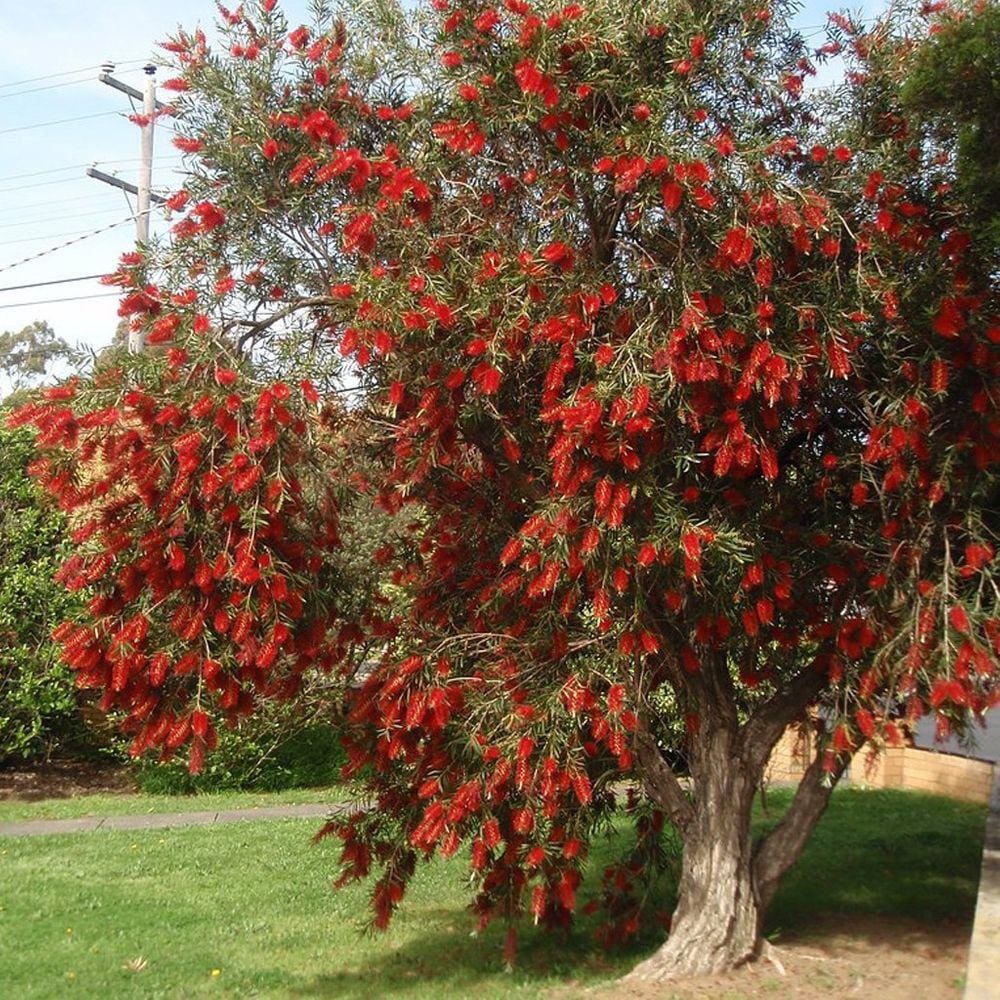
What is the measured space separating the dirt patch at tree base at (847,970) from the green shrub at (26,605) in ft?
28.1

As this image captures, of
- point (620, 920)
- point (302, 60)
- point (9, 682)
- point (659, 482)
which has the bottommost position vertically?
point (620, 920)

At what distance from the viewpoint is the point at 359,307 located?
18.1ft

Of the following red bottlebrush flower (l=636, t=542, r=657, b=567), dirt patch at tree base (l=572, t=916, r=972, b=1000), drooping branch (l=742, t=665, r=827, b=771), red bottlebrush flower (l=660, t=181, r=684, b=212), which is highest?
red bottlebrush flower (l=660, t=181, r=684, b=212)

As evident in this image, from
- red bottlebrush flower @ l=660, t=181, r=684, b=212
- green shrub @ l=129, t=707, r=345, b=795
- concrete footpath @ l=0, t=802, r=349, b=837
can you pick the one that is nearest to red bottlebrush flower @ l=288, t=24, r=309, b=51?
red bottlebrush flower @ l=660, t=181, r=684, b=212

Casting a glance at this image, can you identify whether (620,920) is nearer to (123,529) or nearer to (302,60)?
(123,529)


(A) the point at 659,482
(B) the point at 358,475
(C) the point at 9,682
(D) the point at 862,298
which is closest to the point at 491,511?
(B) the point at 358,475

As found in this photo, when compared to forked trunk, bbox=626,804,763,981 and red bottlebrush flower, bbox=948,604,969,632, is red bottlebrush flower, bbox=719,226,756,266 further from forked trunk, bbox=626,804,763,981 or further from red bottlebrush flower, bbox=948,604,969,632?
forked trunk, bbox=626,804,763,981

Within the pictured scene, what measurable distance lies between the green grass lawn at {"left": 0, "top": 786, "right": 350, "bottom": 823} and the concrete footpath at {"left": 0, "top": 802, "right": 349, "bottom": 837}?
0.67ft

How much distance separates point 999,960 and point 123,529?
394 cm

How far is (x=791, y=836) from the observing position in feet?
22.5

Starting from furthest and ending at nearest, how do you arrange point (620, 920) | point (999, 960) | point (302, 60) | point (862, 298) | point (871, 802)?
point (871, 802)
point (620, 920)
point (302, 60)
point (862, 298)
point (999, 960)

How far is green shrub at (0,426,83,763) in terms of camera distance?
1334 cm

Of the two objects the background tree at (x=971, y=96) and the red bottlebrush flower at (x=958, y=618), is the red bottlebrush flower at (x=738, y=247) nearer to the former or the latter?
the background tree at (x=971, y=96)

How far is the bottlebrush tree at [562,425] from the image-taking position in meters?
5.24
